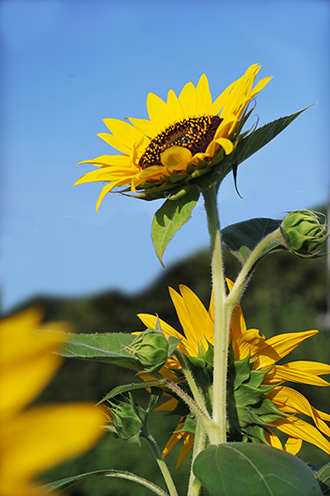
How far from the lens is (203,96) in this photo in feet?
1.92

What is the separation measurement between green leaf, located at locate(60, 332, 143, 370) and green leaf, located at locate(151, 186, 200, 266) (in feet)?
0.32

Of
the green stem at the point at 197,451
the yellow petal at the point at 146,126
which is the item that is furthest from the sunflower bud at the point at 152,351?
the yellow petal at the point at 146,126

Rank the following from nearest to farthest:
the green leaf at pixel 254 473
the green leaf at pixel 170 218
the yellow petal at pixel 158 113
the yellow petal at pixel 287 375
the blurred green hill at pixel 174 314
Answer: the green leaf at pixel 254 473, the green leaf at pixel 170 218, the yellow petal at pixel 287 375, the yellow petal at pixel 158 113, the blurred green hill at pixel 174 314

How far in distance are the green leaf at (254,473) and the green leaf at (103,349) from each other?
104 mm

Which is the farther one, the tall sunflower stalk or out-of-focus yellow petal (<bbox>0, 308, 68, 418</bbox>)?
the tall sunflower stalk

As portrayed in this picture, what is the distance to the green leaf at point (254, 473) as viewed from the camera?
0.31 meters

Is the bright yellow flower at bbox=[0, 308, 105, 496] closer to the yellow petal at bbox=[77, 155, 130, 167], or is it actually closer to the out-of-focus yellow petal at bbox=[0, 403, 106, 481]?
the out-of-focus yellow petal at bbox=[0, 403, 106, 481]

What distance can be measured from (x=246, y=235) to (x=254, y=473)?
0.96 feet

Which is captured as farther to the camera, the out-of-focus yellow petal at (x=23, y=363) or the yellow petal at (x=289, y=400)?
the yellow petal at (x=289, y=400)

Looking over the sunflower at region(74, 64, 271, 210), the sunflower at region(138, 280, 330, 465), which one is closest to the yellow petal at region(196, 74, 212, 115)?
the sunflower at region(74, 64, 271, 210)

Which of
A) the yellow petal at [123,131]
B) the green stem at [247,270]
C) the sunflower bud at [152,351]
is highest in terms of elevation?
the yellow petal at [123,131]

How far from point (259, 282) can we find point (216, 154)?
300cm

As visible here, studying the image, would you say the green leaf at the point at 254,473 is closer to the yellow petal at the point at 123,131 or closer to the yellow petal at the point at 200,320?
the yellow petal at the point at 200,320

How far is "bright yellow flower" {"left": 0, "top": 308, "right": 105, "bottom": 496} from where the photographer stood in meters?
0.11
